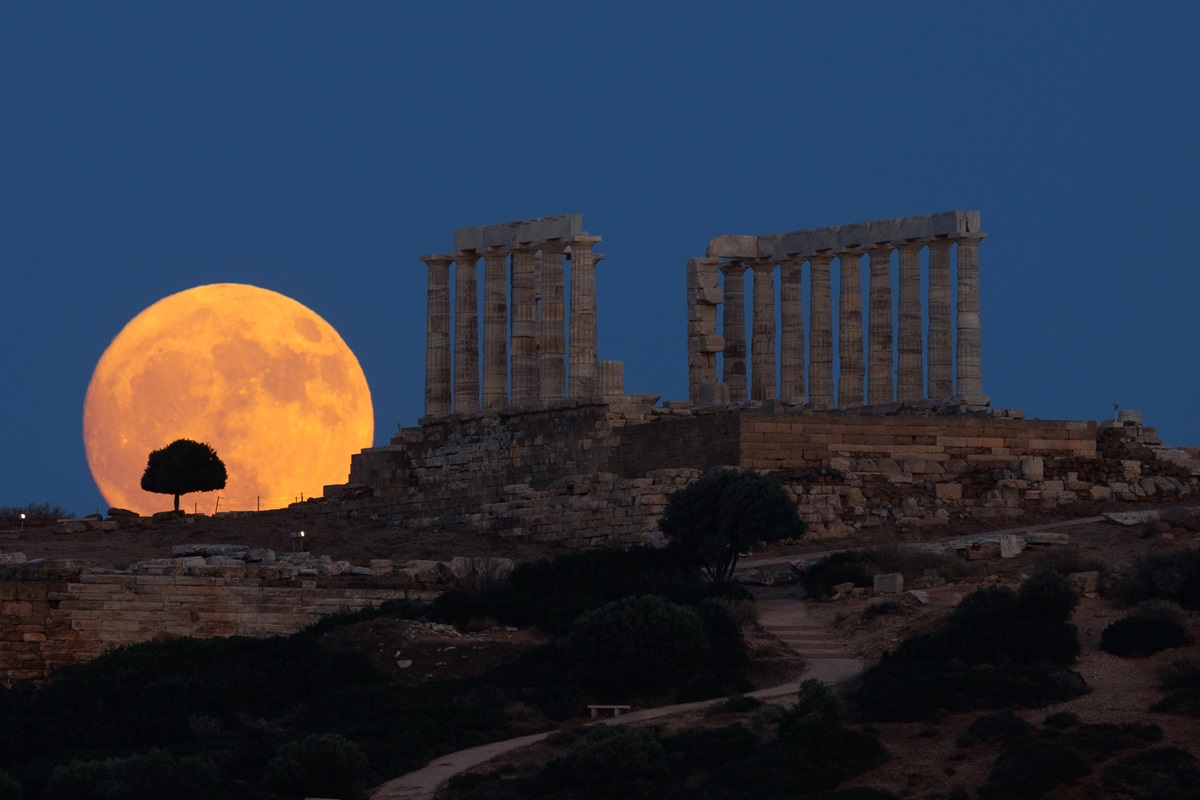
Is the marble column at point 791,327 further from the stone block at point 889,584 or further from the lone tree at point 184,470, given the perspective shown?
the stone block at point 889,584

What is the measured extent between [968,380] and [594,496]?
42.9 feet

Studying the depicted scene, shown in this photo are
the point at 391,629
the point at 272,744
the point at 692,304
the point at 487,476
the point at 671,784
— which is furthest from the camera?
the point at 692,304

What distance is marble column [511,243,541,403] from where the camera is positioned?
67.1m

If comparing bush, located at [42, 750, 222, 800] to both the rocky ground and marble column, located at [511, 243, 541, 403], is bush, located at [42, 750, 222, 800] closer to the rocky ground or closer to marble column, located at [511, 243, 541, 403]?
the rocky ground

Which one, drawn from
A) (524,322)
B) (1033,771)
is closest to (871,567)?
(1033,771)

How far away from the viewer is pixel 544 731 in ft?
132

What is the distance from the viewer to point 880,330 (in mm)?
69688

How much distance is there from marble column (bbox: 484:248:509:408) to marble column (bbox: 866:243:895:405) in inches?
352

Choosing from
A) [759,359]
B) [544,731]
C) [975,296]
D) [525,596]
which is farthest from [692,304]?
[544,731]

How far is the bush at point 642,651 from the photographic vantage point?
42.0m

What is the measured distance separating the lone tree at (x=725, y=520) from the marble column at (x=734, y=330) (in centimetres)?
1930

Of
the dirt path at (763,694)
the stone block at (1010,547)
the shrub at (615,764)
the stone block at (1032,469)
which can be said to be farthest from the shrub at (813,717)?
the stone block at (1032,469)

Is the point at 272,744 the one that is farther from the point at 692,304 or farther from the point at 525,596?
the point at 692,304

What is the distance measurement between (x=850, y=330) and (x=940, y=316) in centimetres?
278
